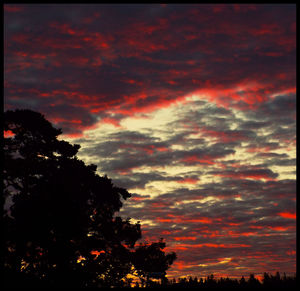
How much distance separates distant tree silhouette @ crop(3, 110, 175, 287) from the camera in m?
26.3

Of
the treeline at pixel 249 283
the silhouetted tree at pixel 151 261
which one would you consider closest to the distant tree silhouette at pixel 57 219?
the silhouetted tree at pixel 151 261

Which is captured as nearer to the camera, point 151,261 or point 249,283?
point 249,283

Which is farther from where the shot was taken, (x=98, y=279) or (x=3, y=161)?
(x=98, y=279)

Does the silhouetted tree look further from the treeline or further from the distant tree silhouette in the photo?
the treeline

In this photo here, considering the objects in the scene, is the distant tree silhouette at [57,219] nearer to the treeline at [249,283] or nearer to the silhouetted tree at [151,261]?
the silhouetted tree at [151,261]

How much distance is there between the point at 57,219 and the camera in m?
26.5

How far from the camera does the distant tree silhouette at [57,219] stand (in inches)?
1035

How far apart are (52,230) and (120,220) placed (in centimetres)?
448

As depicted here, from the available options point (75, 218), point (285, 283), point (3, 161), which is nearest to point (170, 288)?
point (285, 283)

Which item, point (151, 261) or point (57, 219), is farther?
point (151, 261)

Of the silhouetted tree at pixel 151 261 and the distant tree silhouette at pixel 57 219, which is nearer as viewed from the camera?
the distant tree silhouette at pixel 57 219

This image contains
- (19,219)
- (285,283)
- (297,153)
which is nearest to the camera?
(285,283)

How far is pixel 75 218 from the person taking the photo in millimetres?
26703

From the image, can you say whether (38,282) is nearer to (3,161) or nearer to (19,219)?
(19,219)
